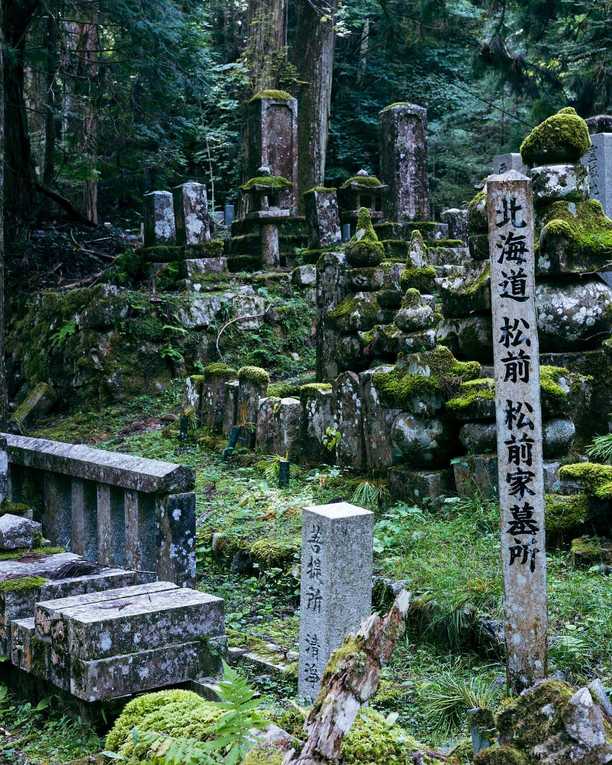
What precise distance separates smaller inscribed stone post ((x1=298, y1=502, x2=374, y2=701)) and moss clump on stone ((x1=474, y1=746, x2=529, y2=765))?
8.03 ft

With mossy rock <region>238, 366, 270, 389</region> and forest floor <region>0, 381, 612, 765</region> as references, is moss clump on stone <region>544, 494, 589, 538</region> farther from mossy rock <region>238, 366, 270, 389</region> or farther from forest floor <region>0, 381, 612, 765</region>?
mossy rock <region>238, 366, 270, 389</region>

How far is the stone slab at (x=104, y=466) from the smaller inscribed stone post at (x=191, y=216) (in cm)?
993

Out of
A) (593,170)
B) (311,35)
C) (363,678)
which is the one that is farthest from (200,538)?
(311,35)

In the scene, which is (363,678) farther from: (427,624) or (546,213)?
(546,213)

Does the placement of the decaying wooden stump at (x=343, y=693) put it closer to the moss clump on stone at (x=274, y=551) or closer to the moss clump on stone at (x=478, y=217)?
the moss clump on stone at (x=274, y=551)

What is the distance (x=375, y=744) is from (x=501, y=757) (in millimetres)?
455

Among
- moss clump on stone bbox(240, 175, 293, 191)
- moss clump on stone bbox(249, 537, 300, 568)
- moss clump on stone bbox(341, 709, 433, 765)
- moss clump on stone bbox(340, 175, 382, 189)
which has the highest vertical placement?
moss clump on stone bbox(340, 175, 382, 189)

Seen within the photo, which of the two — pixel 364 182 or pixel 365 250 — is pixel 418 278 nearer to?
pixel 365 250

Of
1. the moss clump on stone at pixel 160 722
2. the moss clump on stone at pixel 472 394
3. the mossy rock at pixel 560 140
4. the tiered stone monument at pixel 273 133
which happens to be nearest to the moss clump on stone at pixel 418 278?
the mossy rock at pixel 560 140

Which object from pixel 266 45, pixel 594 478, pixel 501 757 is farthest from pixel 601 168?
pixel 266 45

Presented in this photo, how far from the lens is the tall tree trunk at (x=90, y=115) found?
1812 centimetres

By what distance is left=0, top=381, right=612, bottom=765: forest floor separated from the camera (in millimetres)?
4922

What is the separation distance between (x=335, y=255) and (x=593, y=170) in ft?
12.0

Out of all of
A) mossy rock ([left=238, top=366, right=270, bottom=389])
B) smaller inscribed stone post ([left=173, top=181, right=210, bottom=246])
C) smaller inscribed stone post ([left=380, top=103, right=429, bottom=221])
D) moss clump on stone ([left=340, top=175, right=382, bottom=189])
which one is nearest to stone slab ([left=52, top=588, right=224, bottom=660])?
mossy rock ([left=238, top=366, right=270, bottom=389])
